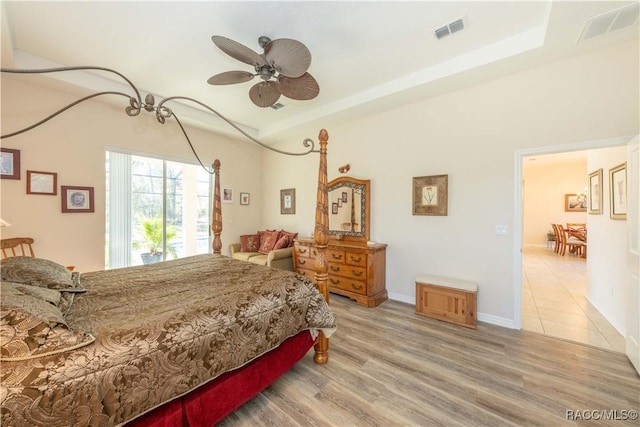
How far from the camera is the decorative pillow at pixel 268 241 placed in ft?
16.5

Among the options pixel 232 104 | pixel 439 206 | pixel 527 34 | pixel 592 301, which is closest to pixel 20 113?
pixel 232 104

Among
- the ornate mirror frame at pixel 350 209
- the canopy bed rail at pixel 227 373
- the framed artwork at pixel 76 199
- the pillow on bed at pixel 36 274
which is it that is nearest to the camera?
the canopy bed rail at pixel 227 373

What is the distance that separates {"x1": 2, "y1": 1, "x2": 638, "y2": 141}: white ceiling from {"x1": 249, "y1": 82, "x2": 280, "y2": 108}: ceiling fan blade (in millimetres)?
564

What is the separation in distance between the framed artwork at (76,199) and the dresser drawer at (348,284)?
3.83m

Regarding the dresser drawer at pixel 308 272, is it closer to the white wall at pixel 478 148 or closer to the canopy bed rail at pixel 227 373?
the white wall at pixel 478 148

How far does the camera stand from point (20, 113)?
10.2ft

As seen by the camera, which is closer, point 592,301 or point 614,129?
point 614,129

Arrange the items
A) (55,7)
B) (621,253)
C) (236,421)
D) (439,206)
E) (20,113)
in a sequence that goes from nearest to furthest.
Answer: (236,421) → (55,7) → (621,253) → (20,113) → (439,206)

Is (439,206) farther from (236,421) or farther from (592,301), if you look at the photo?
(236,421)

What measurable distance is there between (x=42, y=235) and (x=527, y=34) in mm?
6152

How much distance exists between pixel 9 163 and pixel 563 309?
7.46m

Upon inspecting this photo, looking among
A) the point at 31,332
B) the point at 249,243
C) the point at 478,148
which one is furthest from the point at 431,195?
the point at 31,332

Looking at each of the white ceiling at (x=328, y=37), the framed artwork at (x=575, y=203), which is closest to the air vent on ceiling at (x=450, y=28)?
the white ceiling at (x=328, y=37)

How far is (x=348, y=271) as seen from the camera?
3926 mm
